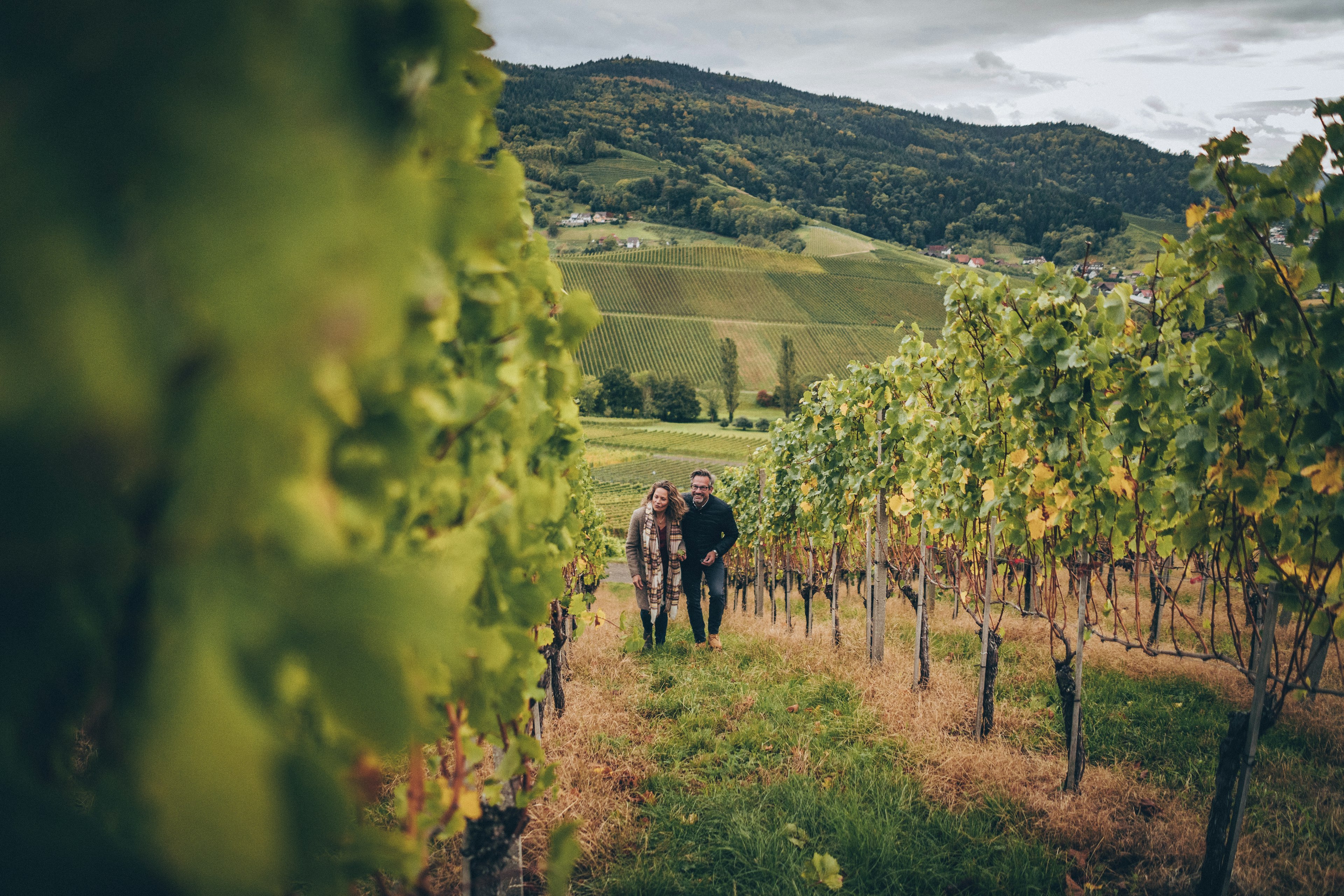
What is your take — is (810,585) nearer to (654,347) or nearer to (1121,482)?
(1121,482)

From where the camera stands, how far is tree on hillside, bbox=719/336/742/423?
67750mm

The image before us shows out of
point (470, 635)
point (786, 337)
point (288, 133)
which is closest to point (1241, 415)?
point (470, 635)

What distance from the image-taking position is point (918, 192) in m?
155

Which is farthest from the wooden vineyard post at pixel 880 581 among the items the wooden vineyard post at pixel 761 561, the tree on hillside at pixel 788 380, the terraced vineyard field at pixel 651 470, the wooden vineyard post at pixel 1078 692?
the tree on hillside at pixel 788 380

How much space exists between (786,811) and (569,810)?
1.32 m

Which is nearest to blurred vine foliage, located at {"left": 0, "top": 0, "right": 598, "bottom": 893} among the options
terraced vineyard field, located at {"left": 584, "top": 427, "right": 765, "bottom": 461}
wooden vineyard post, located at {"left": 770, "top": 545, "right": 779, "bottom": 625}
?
wooden vineyard post, located at {"left": 770, "top": 545, "right": 779, "bottom": 625}

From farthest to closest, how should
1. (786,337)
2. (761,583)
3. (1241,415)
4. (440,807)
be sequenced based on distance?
(786,337) < (761,583) < (1241,415) < (440,807)

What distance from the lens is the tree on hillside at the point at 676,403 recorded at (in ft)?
220

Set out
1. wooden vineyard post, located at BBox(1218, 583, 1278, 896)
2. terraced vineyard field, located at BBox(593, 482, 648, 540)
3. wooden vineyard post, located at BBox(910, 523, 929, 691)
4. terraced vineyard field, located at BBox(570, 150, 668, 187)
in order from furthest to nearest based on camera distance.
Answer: terraced vineyard field, located at BBox(570, 150, 668, 187), terraced vineyard field, located at BBox(593, 482, 648, 540), wooden vineyard post, located at BBox(910, 523, 929, 691), wooden vineyard post, located at BBox(1218, 583, 1278, 896)

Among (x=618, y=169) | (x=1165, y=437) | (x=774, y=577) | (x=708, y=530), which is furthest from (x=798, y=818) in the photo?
(x=618, y=169)

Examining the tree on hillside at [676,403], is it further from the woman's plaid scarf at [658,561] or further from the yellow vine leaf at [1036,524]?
the yellow vine leaf at [1036,524]

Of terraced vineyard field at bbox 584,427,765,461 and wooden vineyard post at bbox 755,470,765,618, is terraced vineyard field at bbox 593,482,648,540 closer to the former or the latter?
terraced vineyard field at bbox 584,427,765,461

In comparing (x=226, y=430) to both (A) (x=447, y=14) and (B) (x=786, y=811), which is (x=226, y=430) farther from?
(B) (x=786, y=811)

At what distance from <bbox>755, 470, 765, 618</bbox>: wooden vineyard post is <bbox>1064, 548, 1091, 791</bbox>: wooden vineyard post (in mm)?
7240
